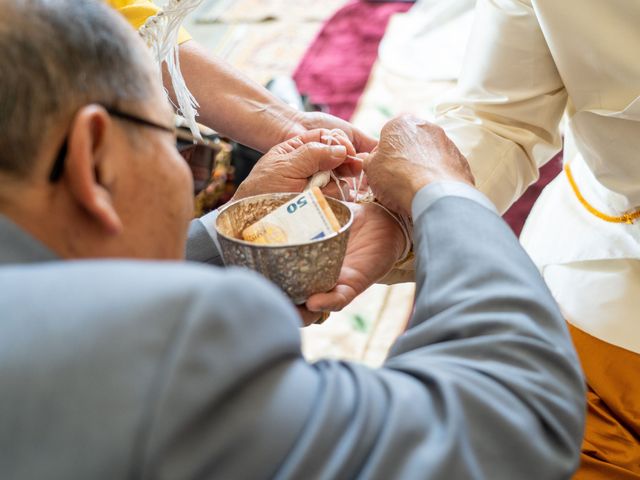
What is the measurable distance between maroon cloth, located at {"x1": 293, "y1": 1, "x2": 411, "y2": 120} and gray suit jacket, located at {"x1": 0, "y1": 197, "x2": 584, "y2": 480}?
2202 mm

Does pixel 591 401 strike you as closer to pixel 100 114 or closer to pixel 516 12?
pixel 516 12

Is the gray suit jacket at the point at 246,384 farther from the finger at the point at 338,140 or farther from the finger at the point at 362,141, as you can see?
the finger at the point at 362,141

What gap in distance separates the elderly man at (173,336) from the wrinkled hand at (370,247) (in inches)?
10.9

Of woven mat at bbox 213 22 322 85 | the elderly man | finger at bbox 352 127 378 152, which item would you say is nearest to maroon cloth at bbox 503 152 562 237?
finger at bbox 352 127 378 152

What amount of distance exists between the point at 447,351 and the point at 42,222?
403 mm

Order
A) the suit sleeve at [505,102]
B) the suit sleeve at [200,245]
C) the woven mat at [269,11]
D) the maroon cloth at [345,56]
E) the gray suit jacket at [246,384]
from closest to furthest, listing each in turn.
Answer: the gray suit jacket at [246,384], the suit sleeve at [200,245], the suit sleeve at [505,102], the maroon cloth at [345,56], the woven mat at [269,11]

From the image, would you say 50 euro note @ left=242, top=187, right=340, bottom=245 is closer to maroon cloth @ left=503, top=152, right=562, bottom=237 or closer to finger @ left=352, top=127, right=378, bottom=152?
finger @ left=352, top=127, right=378, bottom=152

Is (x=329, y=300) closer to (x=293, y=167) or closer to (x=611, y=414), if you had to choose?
(x=293, y=167)

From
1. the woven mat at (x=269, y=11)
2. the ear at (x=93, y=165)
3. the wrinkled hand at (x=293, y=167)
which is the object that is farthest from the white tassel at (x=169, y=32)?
the woven mat at (x=269, y=11)

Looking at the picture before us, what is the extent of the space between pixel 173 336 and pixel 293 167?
0.66 meters

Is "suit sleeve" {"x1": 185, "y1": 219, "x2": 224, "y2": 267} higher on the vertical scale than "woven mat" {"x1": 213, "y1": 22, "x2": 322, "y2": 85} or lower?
higher

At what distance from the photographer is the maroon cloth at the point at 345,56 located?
3.01 metres

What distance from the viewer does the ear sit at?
0.64 metres

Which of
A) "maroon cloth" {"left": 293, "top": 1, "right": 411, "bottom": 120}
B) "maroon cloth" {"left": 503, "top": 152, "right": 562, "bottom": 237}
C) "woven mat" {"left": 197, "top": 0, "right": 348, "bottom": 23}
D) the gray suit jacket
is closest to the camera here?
the gray suit jacket
